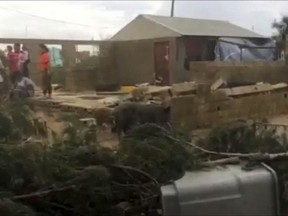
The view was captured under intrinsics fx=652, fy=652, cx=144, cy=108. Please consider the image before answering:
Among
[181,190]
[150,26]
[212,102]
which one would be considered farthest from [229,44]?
[181,190]

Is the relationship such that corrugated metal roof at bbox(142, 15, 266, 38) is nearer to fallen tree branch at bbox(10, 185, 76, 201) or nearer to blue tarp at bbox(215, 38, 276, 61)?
blue tarp at bbox(215, 38, 276, 61)

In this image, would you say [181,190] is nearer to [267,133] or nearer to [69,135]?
[69,135]

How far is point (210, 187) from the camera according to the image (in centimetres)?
412

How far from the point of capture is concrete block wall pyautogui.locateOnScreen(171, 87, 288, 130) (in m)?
9.59

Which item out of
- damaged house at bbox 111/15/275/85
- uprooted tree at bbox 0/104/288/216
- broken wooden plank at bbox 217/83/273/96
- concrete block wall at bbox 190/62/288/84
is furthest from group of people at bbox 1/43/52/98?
uprooted tree at bbox 0/104/288/216

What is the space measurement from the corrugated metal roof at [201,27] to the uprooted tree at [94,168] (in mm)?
16112

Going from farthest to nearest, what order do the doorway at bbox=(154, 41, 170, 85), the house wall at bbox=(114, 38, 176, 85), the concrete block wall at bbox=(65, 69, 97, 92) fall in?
the house wall at bbox=(114, 38, 176, 85)
the doorway at bbox=(154, 41, 170, 85)
the concrete block wall at bbox=(65, 69, 97, 92)

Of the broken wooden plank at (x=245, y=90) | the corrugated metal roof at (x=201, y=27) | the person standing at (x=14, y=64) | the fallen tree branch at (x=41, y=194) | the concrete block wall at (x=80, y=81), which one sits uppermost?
the corrugated metal roof at (x=201, y=27)

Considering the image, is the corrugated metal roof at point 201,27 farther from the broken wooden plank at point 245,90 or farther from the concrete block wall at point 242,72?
the broken wooden plank at point 245,90

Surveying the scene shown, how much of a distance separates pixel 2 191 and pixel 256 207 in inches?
63.5

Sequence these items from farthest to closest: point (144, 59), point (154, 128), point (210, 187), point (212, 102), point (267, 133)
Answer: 1. point (144, 59)
2. point (212, 102)
3. point (267, 133)
4. point (154, 128)
5. point (210, 187)

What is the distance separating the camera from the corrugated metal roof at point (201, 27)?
21906 mm

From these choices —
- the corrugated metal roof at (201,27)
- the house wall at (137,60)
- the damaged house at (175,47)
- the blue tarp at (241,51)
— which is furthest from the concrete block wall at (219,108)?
the corrugated metal roof at (201,27)

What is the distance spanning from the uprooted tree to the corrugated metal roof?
52.9 feet
